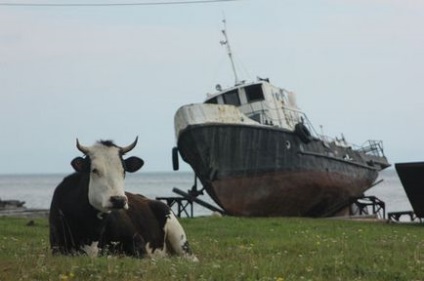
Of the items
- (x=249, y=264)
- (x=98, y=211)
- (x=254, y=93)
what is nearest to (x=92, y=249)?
(x=98, y=211)

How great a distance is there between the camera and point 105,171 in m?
9.81

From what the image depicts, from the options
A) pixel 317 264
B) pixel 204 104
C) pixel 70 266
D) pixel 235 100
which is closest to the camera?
pixel 70 266

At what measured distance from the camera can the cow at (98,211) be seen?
9742 mm

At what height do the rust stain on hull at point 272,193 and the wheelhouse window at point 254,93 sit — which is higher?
the wheelhouse window at point 254,93

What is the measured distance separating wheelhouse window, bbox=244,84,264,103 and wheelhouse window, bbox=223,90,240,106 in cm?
43

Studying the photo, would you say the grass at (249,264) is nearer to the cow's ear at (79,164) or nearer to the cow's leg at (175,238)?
the cow's leg at (175,238)

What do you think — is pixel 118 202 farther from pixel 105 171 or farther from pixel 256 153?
pixel 256 153

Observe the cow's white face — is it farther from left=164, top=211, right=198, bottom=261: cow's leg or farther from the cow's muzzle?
left=164, top=211, right=198, bottom=261: cow's leg

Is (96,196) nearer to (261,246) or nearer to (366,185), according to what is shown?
(261,246)

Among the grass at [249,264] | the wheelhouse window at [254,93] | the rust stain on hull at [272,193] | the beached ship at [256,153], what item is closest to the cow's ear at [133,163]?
the grass at [249,264]

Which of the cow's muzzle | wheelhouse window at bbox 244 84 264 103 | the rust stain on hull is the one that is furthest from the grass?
wheelhouse window at bbox 244 84 264 103

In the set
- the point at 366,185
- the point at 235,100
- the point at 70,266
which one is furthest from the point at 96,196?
the point at 366,185

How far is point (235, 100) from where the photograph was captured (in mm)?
34156

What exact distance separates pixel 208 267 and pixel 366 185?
107ft
